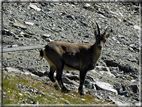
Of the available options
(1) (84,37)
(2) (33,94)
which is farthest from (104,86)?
(1) (84,37)

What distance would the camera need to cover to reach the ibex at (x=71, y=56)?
1134 cm

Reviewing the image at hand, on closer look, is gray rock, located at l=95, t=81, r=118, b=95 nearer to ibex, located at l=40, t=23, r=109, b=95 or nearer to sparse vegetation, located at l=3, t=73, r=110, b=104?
sparse vegetation, located at l=3, t=73, r=110, b=104

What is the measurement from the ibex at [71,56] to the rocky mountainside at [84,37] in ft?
3.96

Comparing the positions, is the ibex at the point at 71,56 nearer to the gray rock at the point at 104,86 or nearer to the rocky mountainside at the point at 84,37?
the rocky mountainside at the point at 84,37

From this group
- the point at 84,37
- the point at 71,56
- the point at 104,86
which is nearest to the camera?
the point at 71,56

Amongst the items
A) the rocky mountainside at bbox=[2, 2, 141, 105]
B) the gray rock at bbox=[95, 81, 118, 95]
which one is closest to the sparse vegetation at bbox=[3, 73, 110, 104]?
the rocky mountainside at bbox=[2, 2, 141, 105]

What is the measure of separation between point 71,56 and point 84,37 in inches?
419

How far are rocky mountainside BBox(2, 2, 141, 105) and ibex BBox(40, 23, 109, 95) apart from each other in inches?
47.5

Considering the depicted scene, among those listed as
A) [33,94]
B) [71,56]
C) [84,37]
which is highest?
[71,56]

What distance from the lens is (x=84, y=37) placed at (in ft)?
73.2

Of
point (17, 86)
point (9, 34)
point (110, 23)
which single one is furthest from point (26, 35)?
point (110, 23)

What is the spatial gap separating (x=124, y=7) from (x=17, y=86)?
2331 cm

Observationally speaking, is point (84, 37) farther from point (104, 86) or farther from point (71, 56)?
point (71, 56)

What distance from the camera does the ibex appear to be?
37.2 ft
